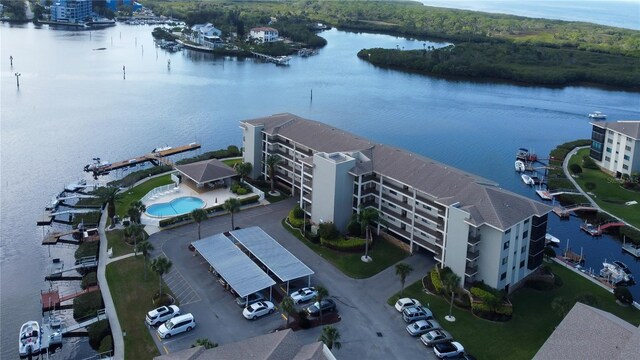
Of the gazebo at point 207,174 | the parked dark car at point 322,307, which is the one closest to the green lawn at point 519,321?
the parked dark car at point 322,307

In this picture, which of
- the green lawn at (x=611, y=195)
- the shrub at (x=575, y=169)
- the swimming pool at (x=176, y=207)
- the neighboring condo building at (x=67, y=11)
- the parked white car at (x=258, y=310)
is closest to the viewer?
the parked white car at (x=258, y=310)

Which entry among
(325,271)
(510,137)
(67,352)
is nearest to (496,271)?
(325,271)

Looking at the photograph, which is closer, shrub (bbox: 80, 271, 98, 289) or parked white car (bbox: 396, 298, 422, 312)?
parked white car (bbox: 396, 298, 422, 312)

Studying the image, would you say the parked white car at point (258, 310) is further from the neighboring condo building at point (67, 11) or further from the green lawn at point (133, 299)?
the neighboring condo building at point (67, 11)

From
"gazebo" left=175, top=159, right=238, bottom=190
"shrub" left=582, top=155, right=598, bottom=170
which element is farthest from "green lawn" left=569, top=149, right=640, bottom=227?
"gazebo" left=175, top=159, right=238, bottom=190

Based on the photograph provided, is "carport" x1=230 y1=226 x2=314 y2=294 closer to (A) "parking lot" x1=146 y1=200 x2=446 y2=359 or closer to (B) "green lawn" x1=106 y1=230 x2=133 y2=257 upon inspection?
(A) "parking lot" x1=146 y1=200 x2=446 y2=359

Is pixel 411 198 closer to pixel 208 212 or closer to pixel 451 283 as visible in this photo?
pixel 451 283

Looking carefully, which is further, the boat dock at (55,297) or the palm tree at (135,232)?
the palm tree at (135,232)

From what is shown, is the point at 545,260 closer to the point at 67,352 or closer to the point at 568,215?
the point at 568,215
